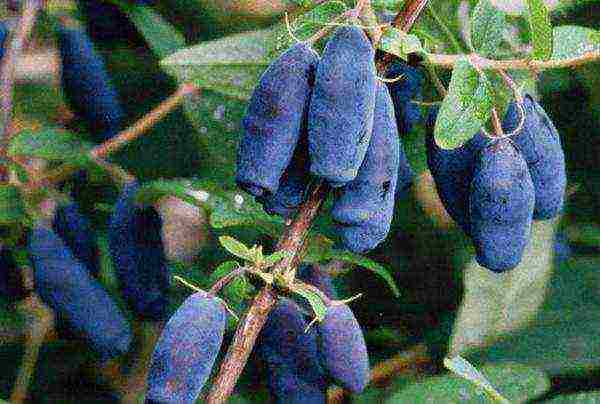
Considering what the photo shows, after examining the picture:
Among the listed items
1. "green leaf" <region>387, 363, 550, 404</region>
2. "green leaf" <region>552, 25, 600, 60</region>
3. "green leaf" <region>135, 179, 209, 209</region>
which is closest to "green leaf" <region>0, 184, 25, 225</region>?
"green leaf" <region>135, 179, 209, 209</region>

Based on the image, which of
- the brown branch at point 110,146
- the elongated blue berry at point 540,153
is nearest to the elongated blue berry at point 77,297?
the brown branch at point 110,146

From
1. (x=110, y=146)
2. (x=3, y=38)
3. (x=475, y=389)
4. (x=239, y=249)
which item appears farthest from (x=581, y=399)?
(x=3, y=38)

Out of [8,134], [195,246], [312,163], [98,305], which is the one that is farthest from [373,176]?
[195,246]

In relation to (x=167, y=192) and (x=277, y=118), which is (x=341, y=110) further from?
(x=167, y=192)

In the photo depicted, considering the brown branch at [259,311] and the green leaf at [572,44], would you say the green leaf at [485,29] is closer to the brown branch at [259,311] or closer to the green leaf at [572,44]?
the green leaf at [572,44]

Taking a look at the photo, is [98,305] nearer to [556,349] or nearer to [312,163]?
[312,163]

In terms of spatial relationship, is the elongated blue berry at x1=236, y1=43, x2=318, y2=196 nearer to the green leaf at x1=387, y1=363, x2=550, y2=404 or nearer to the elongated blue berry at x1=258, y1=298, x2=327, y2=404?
the elongated blue berry at x1=258, y1=298, x2=327, y2=404
